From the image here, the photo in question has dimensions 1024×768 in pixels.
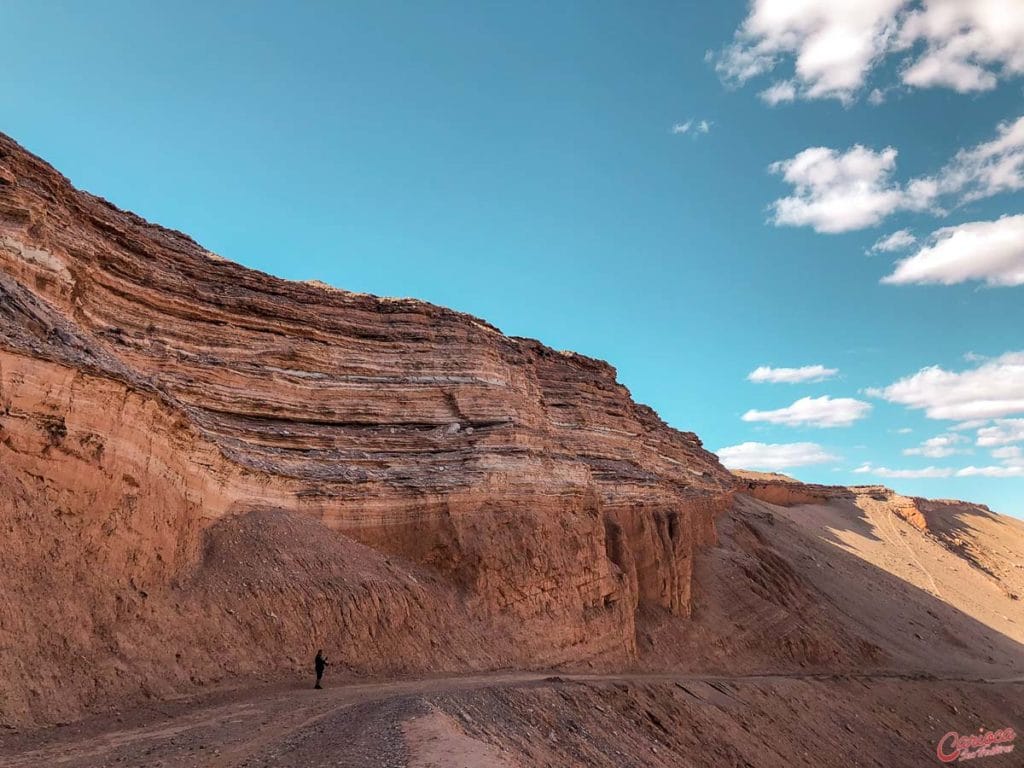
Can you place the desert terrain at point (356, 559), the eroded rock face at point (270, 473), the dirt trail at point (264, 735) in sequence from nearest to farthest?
the dirt trail at point (264, 735) → the desert terrain at point (356, 559) → the eroded rock face at point (270, 473)

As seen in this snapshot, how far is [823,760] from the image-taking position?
20750 mm

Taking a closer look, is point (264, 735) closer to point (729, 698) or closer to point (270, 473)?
point (270, 473)

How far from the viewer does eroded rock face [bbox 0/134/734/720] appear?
11.4 meters

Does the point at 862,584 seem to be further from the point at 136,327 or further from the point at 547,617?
the point at 136,327

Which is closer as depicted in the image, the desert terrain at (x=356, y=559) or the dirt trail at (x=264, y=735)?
the dirt trail at (x=264, y=735)

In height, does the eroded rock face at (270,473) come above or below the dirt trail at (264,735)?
above

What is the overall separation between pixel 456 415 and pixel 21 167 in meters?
13.4

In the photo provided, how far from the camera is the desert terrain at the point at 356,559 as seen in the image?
1041 cm

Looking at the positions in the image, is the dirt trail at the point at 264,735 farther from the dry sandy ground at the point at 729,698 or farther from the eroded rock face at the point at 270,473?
the eroded rock face at the point at 270,473

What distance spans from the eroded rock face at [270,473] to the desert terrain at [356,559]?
0.23 ft

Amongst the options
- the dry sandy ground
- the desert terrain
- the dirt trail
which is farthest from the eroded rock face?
the dry sandy ground

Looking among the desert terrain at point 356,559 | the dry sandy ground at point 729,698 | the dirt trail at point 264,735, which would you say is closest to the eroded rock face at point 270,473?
the desert terrain at point 356,559

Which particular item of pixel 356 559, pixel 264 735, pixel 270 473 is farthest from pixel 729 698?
pixel 264 735

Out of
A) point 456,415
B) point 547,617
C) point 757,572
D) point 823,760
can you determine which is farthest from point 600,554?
point 757,572
